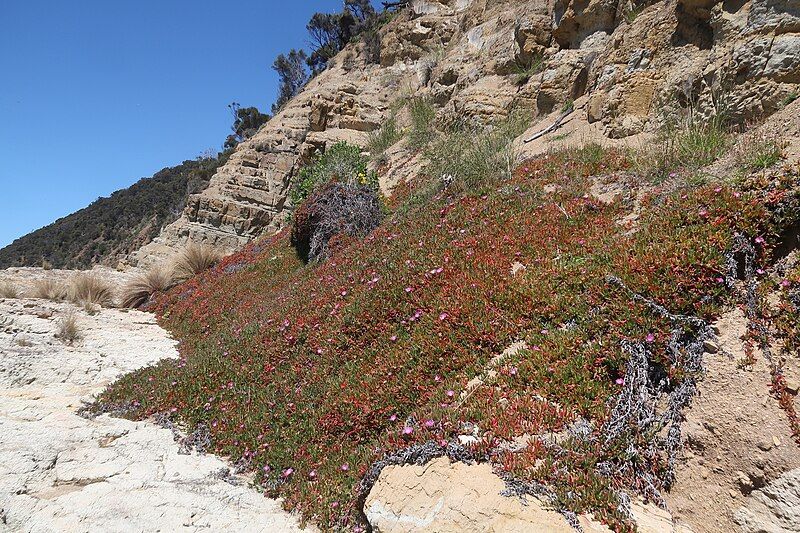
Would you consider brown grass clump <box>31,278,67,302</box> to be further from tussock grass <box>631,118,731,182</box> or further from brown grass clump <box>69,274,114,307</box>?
tussock grass <box>631,118,731,182</box>

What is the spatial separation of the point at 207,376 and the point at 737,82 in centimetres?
835

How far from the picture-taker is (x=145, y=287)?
516 inches

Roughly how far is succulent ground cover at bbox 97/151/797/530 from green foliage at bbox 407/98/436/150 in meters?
6.71

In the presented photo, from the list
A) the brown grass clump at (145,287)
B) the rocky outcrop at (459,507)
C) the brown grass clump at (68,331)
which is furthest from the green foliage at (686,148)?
the brown grass clump at (145,287)

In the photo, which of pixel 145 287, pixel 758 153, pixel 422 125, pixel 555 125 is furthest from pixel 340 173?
pixel 758 153

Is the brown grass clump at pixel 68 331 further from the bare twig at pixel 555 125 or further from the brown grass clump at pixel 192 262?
the bare twig at pixel 555 125

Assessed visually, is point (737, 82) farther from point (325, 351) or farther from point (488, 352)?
point (325, 351)

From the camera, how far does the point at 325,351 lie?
514 centimetres

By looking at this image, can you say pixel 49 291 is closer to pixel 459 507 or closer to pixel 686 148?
pixel 459 507

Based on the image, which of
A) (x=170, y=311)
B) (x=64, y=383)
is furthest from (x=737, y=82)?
(x=170, y=311)

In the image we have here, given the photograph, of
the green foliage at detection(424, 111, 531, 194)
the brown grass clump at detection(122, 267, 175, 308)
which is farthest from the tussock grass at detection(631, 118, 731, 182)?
the brown grass clump at detection(122, 267, 175, 308)

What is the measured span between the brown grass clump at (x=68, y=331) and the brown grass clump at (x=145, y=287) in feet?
15.1

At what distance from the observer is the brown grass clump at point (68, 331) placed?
316 inches

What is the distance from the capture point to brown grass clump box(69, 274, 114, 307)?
1155 centimetres
